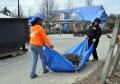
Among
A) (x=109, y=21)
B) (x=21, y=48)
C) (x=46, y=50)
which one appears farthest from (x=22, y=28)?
(x=109, y=21)

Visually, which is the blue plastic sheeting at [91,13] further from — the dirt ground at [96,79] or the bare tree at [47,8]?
the dirt ground at [96,79]

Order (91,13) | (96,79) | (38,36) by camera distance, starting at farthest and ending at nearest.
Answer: (91,13)
(38,36)
(96,79)

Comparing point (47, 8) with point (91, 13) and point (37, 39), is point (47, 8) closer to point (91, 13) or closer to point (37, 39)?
point (91, 13)

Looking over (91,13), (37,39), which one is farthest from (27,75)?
(91,13)

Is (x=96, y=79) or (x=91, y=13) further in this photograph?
(x=91, y=13)

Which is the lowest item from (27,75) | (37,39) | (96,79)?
(27,75)

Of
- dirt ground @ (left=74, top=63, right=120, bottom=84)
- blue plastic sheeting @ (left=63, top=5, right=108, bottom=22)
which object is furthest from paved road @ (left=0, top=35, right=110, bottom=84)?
blue plastic sheeting @ (left=63, top=5, right=108, bottom=22)

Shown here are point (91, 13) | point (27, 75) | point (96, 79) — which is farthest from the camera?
point (91, 13)

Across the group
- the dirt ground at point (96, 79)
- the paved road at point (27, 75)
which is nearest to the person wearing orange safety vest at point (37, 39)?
the paved road at point (27, 75)

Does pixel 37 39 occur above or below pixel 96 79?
above

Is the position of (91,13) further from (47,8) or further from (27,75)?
(27,75)

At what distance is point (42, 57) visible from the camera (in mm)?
10664

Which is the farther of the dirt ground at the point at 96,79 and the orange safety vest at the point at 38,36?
the orange safety vest at the point at 38,36

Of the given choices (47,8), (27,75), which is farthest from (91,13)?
(27,75)
